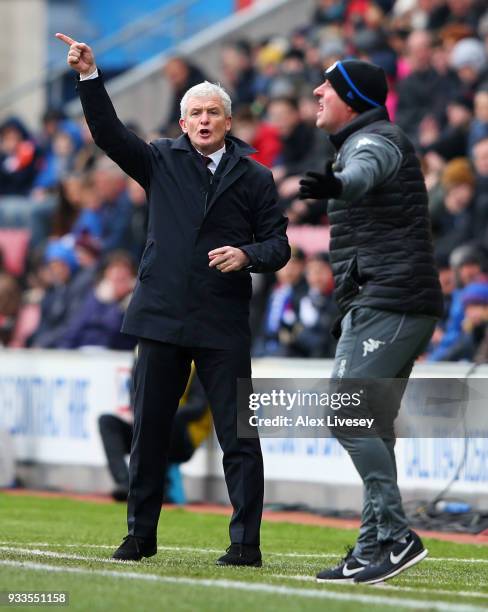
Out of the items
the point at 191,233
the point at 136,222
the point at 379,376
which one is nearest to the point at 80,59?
the point at 191,233

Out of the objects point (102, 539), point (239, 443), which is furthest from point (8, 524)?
point (239, 443)

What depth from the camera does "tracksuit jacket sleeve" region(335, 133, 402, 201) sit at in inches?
276

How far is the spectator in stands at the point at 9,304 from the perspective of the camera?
17.6 m

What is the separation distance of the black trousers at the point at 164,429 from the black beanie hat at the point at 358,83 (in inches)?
51.7

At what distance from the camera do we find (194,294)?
7824 mm

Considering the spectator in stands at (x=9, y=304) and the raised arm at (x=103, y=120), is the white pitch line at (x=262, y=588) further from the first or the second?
the spectator in stands at (x=9, y=304)

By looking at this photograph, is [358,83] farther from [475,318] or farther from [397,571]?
[475,318]

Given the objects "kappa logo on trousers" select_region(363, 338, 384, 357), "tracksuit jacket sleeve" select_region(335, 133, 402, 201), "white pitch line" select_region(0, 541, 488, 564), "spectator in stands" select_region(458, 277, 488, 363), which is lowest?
"white pitch line" select_region(0, 541, 488, 564)

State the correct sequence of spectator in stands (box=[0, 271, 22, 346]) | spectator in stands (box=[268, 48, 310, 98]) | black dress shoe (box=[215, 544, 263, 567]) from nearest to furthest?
1. black dress shoe (box=[215, 544, 263, 567])
2. spectator in stands (box=[0, 271, 22, 346])
3. spectator in stands (box=[268, 48, 310, 98])

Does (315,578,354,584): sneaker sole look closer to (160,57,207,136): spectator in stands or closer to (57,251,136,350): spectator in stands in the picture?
(57,251,136,350): spectator in stands

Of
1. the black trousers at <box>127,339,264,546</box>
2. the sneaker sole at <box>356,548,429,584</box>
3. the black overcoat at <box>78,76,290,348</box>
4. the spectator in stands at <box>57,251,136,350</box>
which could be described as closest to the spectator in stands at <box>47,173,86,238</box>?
the spectator in stands at <box>57,251,136,350</box>

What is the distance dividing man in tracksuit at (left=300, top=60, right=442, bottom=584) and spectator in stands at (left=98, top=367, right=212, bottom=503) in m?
5.45

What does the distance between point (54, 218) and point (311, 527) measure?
965cm

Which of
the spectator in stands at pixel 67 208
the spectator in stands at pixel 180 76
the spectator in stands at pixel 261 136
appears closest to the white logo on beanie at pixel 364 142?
the spectator in stands at pixel 261 136
